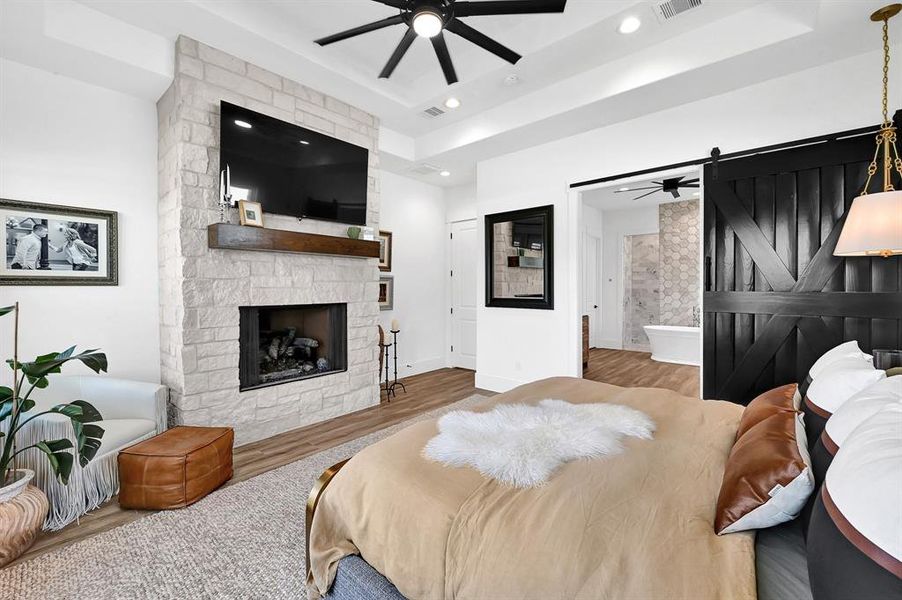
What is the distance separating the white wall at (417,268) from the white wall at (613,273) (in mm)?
3782

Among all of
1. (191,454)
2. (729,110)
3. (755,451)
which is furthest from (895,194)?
(191,454)

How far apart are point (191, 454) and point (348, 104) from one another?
331 cm

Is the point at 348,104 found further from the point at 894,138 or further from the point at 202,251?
the point at 894,138

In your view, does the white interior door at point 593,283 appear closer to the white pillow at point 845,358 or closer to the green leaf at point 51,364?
the white pillow at point 845,358

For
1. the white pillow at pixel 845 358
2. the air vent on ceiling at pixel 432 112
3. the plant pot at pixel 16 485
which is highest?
the air vent on ceiling at pixel 432 112

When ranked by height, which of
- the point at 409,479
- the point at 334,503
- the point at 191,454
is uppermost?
the point at 409,479

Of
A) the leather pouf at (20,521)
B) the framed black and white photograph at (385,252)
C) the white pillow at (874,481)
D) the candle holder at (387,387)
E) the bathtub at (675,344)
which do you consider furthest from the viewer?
the bathtub at (675,344)

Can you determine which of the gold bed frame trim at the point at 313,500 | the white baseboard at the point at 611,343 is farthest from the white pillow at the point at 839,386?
the white baseboard at the point at 611,343

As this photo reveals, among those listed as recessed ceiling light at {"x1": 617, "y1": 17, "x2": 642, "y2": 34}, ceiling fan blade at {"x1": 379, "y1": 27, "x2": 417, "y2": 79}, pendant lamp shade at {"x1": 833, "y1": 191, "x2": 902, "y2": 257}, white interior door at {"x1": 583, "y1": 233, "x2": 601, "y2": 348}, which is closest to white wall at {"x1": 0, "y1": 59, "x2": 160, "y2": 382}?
ceiling fan blade at {"x1": 379, "y1": 27, "x2": 417, "y2": 79}

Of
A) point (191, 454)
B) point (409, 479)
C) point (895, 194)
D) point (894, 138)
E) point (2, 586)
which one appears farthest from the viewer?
point (894, 138)

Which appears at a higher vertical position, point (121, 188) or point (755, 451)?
point (121, 188)

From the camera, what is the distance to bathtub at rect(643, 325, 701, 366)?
640 cm

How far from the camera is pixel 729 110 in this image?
3.20 metres

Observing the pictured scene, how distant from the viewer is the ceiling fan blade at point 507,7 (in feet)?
6.79
